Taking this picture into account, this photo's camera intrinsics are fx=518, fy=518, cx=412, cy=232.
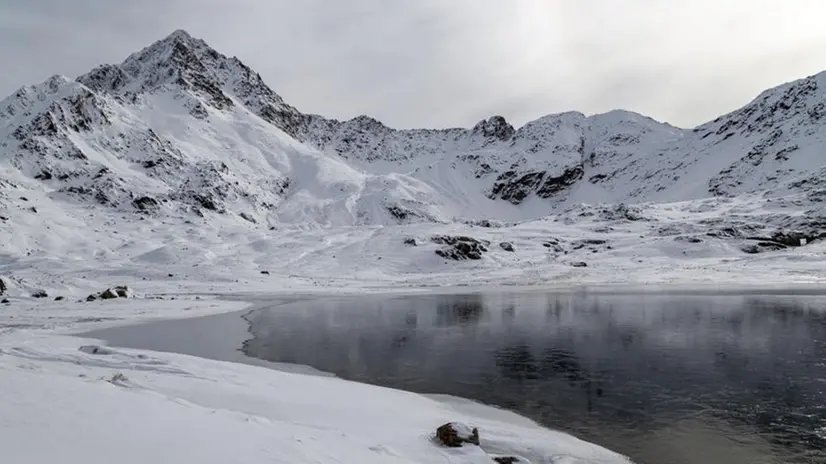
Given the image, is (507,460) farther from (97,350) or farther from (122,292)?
(122,292)

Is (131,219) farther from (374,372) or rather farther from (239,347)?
(374,372)

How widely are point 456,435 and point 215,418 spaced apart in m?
5.08

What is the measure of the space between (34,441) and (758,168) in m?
239

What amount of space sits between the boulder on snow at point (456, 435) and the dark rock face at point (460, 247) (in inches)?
3697

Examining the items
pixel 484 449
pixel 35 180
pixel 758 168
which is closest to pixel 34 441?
pixel 484 449

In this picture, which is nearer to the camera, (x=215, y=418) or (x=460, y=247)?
(x=215, y=418)

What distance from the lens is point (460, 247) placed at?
10944 cm

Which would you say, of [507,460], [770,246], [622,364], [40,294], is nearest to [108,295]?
[40,294]

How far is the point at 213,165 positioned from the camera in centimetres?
17088

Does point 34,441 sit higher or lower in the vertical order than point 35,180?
lower

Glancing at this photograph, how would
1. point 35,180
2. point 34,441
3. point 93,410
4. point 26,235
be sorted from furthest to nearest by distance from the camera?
point 35,180 < point 26,235 < point 93,410 < point 34,441

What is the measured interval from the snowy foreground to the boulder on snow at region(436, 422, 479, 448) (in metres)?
0.31

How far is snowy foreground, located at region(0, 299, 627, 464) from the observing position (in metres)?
7.55

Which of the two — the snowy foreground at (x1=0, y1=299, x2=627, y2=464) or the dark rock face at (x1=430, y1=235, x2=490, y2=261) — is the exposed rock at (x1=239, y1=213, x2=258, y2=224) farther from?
the snowy foreground at (x1=0, y1=299, x2=627, y2=464)
